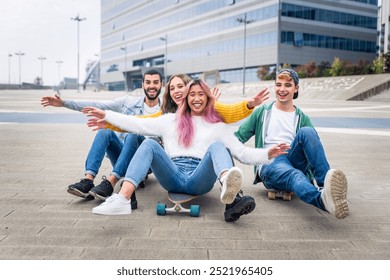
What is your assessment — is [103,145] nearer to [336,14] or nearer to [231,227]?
[231,227]

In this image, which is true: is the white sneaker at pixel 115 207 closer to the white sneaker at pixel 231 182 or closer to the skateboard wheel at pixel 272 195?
the white sneaker at pixel 231 182

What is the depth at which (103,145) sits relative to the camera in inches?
181

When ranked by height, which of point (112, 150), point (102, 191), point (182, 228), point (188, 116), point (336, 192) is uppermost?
point (188, 116)

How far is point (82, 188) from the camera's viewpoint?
430 cm

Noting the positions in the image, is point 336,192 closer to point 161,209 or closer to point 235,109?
point 235,109

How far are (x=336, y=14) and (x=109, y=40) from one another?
61538mm

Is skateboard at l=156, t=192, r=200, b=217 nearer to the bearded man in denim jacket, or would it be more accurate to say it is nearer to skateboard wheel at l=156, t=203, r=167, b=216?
skateboard wheel at l=156, t=203, r=167, b=216

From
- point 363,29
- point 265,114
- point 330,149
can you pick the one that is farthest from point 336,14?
point 265,114

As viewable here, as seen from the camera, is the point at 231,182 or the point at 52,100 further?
the point at 52,100

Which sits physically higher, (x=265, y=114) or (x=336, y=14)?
(x=336, y=14)

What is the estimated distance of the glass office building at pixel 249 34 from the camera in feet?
197

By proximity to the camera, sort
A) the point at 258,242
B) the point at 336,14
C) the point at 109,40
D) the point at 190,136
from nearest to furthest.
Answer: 1. the point at 258,242
2. the point at 190,136
3. the point at 336,14
4. the point at 109,40

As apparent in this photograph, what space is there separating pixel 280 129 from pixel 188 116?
112 centimetres

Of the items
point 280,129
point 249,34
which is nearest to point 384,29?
point 249,34
